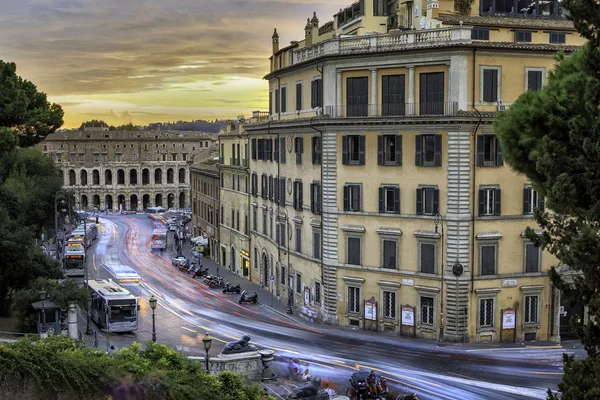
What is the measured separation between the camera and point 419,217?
41.7 meters

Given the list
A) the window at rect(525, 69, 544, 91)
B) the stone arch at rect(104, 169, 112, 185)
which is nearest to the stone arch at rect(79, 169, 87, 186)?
the stone arch at rect(104, 169, 112, 185)

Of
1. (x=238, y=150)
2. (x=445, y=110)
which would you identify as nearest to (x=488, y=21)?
(x=445, y=110)

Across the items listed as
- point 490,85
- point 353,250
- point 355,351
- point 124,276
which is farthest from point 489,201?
point 124,276

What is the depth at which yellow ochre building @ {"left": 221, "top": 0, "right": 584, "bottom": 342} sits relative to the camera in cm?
4069

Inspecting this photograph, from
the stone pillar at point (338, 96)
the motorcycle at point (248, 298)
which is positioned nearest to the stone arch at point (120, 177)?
the motorcycle at point (248, 298)

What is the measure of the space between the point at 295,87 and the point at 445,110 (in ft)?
46.0

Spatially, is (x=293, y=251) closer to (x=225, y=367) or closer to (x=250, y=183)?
(x=250, y=183)

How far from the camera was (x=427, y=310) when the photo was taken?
41938 mm

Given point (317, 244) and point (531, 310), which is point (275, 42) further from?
point (531, 310)

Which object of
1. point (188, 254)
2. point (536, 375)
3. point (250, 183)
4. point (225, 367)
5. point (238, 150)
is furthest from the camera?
point (188, 254)

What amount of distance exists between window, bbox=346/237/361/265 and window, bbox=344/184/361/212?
1.89 m

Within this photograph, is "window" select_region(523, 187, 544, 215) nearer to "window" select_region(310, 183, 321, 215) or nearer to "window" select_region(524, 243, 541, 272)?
"window" select_region(524, 243, 541, 272)

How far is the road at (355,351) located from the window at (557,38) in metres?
17.9

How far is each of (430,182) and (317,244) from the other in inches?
376
